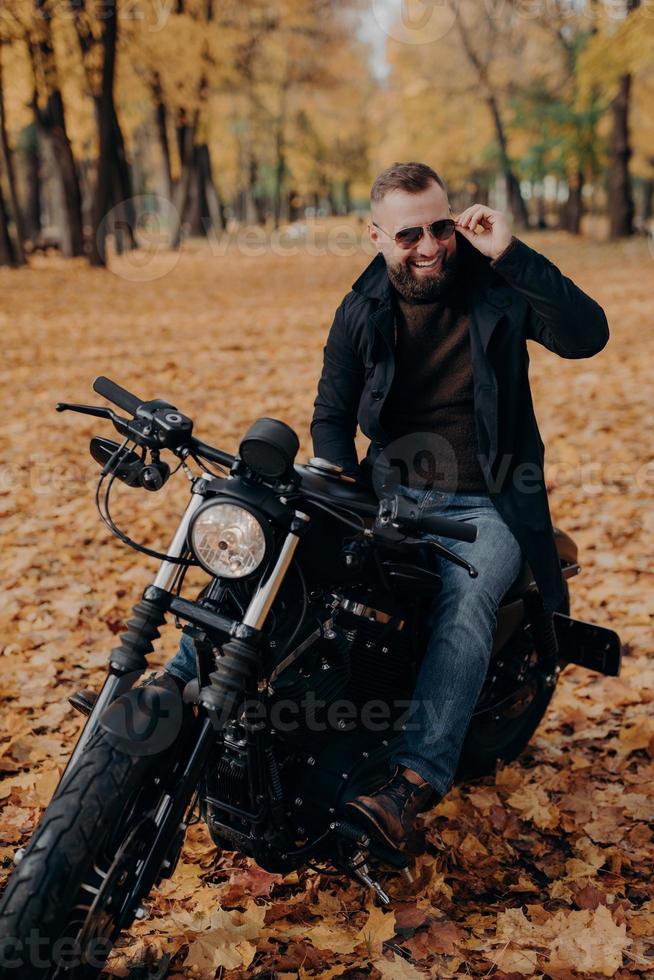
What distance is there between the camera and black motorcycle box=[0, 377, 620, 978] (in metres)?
2.25

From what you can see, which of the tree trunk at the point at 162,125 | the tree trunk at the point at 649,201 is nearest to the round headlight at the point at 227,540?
the tree trunk at the point at 162,125

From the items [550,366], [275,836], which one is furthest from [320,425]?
[550,366]

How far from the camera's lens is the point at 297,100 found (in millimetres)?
43500

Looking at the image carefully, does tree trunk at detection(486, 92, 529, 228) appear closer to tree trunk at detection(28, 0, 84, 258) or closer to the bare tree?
the bare tree

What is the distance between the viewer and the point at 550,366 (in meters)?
11.4

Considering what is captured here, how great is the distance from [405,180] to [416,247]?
0.69ft

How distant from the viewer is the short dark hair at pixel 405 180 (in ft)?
10.1

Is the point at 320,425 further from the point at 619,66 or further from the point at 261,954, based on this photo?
the point at 619,66

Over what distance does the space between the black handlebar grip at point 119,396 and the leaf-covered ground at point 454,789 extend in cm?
157

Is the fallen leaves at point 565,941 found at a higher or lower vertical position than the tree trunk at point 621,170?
lower

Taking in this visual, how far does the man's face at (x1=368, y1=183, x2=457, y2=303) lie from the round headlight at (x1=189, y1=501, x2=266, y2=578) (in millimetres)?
1249

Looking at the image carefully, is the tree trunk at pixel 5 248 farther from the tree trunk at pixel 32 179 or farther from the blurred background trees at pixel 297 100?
the tree trunk at pixel 32 179

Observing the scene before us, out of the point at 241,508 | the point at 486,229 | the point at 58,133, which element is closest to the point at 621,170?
the point at 58,133

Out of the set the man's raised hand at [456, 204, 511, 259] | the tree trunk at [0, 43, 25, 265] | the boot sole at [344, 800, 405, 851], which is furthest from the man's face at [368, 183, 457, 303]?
the tree trunk at [0, 43, 25, 265]
